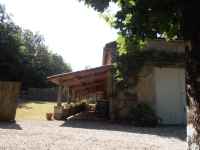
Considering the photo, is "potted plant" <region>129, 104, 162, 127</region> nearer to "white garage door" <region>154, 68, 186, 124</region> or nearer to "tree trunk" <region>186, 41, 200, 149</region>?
"white garage door" <region>154, 68, 186, 124</region>

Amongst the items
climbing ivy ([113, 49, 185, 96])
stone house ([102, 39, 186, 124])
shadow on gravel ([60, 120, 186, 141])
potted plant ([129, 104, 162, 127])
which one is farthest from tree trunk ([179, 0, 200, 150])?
stone house ([102, 39, 186, 124])

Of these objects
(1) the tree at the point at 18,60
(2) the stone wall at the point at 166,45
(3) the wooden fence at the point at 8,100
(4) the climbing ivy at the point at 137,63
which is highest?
(1) the tree at the point at 18,60

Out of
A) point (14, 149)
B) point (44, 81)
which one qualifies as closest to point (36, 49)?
point (44, 81)

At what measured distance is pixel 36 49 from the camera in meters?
45.7

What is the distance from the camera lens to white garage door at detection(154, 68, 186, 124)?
9.71 meters

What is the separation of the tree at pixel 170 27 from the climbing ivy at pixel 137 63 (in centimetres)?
666

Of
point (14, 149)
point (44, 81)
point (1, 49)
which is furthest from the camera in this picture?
point (44, 81)

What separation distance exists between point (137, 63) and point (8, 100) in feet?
23.2

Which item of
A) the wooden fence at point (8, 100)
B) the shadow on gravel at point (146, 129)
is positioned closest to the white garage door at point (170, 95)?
the shadow on gravel at point (146, 129)

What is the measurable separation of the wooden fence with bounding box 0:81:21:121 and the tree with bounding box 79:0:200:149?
667 cm

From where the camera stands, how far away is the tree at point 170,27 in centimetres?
144

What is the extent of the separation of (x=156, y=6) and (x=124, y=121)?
7819mm

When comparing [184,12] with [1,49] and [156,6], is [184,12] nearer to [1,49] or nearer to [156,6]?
[156,6]

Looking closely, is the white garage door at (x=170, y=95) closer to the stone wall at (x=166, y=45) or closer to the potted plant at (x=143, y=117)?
the potted plant at (x=143, y=117)
